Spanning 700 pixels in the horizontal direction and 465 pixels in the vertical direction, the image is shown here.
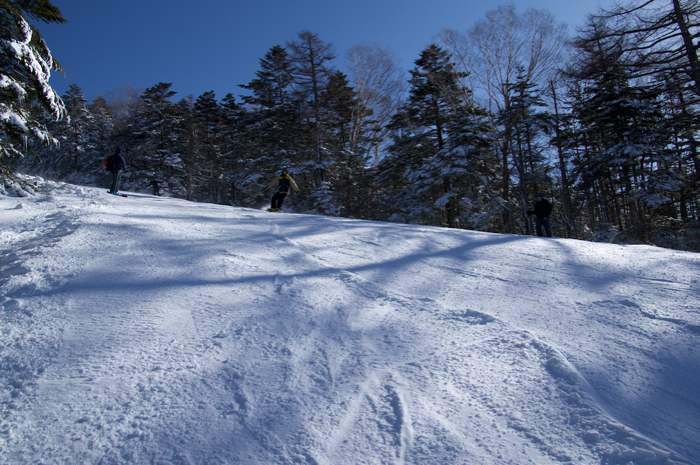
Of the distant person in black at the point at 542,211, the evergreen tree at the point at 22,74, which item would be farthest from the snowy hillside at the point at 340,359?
the distant person in black at the point at 542,211

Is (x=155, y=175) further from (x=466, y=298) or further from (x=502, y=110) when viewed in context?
(x=466, y=298)

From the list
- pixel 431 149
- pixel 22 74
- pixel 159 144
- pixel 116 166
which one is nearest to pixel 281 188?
pixel 116 166

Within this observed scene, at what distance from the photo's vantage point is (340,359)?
7.47ft

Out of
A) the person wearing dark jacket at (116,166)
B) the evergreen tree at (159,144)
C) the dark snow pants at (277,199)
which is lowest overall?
the dark snow pants at (277,199)

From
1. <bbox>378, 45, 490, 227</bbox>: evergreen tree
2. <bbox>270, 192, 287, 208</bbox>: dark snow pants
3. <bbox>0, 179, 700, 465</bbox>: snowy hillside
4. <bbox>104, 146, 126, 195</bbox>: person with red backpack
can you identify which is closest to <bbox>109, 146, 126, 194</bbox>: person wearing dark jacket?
<bbox>104, 146, 126, 195</bbox>: person with red backpack

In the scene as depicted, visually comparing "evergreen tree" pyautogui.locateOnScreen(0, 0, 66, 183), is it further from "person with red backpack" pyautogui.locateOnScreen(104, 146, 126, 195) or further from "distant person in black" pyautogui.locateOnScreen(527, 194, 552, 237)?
"distant person in black" pyautogui.locateOnScreen(527, 194, 552, 237)

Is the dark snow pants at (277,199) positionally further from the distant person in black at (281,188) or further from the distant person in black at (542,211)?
the distant person in black at (542,211)

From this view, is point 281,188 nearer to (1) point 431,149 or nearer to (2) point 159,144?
(1) point 431,149

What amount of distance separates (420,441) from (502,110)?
1494 centimetres

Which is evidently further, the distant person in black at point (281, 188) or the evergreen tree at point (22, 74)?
Result: the distant person in black at point (281, 188)

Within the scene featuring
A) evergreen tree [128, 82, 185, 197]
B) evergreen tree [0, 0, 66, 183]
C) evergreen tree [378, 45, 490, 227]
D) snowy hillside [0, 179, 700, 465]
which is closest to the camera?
snowy hillside [0, 179, 700, 465]

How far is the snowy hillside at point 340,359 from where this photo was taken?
162 cm

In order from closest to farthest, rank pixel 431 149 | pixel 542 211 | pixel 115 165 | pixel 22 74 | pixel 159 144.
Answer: pixel 22 74
pixel 542 211
pixel 115 165
pixel 431 149
pixel 159 144

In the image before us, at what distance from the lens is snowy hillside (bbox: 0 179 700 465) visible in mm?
1622
